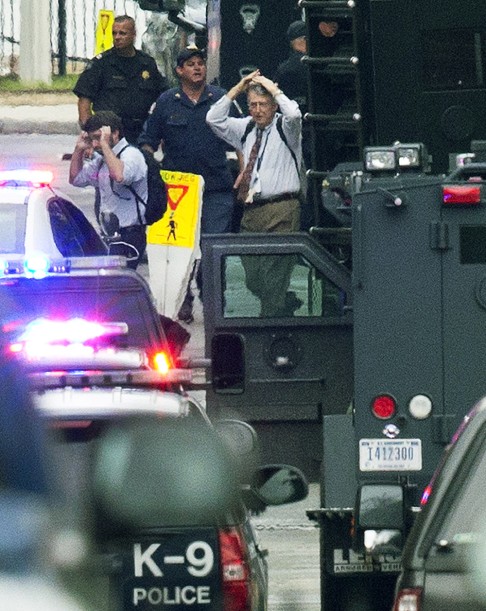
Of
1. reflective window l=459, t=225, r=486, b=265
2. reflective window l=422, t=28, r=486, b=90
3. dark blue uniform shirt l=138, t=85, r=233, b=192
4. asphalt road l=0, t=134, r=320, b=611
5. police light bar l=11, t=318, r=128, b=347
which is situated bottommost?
asphalt road l=0, t=134, r=320, b=611

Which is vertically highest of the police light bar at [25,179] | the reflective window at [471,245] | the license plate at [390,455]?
the police light bar at [25,179]

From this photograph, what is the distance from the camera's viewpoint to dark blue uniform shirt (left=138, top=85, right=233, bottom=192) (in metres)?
16.9

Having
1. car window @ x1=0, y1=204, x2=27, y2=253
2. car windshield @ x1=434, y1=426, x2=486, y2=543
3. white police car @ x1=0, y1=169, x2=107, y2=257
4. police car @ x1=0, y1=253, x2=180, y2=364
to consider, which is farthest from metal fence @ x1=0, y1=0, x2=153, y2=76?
car windshield @ x1=434, y1=426, x2=486, y2=543

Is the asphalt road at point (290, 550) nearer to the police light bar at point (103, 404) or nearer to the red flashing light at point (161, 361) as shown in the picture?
the red flashing light at point (161, 361)

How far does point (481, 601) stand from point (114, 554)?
80cm

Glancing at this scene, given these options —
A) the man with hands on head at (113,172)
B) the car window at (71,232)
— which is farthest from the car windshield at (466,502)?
the man with hands on head at (113,172)

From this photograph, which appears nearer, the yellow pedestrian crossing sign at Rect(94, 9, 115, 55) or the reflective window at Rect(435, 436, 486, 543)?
the reflective window at Rect(435, 436, 486, 543)

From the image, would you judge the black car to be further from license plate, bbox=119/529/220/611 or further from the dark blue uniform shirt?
the dark blue uniform shirt

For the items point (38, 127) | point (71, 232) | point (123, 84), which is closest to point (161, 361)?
point (71, 232)

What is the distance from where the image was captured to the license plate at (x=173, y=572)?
5.85 meters

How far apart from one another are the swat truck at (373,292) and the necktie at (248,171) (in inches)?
102

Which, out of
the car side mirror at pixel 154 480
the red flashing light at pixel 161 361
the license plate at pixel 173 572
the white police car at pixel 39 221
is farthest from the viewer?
the white police car at pixel 39 221

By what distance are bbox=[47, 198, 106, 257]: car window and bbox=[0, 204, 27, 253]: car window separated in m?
0.21

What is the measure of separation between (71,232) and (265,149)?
3.36m
